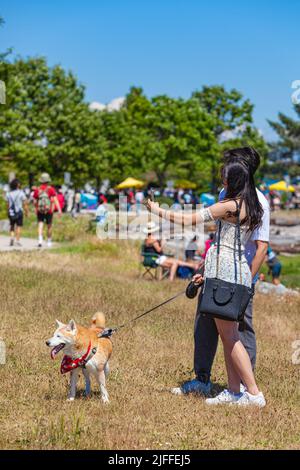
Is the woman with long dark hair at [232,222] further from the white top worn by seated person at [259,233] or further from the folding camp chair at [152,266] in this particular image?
the folding camp chair at [152,266]

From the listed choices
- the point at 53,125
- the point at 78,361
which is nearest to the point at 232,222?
the point at 78,361

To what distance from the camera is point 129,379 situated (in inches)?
278

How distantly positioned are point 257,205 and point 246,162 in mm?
358

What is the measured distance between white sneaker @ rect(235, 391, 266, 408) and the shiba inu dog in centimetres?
113

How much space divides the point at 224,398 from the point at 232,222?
1.52 m

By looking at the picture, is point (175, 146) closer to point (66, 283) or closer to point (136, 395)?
point (66, 283)

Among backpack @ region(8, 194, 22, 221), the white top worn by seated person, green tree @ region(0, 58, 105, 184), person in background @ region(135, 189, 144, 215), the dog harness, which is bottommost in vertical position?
the dog harness

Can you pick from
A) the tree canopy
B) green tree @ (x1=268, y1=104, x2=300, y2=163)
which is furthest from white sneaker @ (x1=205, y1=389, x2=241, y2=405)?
green tree @ (x1=268, y1=104, x2=300, y2=163)

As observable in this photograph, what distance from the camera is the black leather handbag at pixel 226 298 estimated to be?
5953 millimetres

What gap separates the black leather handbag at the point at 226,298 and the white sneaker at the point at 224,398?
2.58ft

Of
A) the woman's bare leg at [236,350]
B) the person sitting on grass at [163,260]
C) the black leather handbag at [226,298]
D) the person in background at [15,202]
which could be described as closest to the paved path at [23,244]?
the person in background at [15,202]

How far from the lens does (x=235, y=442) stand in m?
5.30

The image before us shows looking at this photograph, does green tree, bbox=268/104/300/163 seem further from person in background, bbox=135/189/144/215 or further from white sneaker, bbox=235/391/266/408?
white sneaker, bbox=235/391/266/408

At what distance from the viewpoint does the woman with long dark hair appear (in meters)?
5.92
